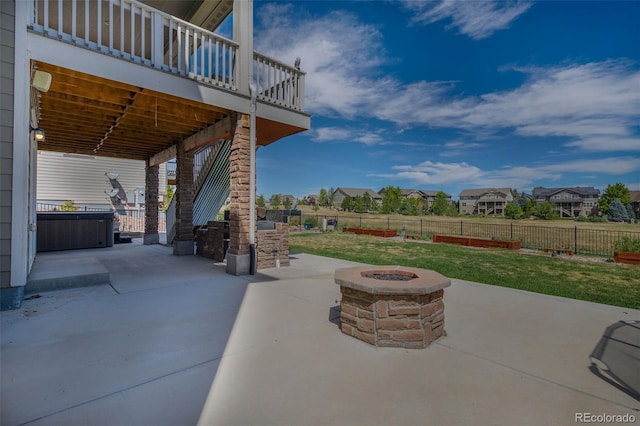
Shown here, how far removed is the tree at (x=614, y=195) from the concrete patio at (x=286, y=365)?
2284 inches

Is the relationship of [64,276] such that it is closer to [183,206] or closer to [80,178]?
[183,206]

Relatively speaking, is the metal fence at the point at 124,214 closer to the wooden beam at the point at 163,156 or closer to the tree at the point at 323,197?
the wooden beam at the point at 163,156

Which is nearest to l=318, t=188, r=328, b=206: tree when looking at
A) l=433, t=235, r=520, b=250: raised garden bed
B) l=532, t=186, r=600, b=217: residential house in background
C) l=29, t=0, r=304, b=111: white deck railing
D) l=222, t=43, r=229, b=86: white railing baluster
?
l=532, t=186, r=600, b=217: residential house in background

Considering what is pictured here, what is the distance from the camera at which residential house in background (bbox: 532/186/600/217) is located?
62.7 metres

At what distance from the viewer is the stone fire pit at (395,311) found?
3.09 metres

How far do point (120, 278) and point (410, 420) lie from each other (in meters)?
6.49

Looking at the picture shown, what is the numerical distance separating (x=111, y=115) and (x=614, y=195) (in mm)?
63577

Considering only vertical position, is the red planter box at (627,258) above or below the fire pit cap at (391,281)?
below

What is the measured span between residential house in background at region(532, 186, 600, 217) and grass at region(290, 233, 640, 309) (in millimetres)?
68043

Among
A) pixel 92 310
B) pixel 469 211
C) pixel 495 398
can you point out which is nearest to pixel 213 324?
pixel 92 310

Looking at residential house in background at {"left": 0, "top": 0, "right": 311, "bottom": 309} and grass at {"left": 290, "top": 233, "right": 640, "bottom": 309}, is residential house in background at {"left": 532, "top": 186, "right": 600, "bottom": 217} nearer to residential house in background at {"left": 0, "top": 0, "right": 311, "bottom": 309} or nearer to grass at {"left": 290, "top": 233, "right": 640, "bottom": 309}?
grass at {"left": 290, "top": 233, "right": 640, "bottom": 309}

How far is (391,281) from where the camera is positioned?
11.0 ft

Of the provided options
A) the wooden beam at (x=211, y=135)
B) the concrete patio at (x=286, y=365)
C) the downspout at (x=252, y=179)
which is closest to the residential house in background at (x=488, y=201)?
the wooden beam at (x=211, y=135)

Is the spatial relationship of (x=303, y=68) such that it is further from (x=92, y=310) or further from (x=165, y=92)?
(x=92, y=310)
